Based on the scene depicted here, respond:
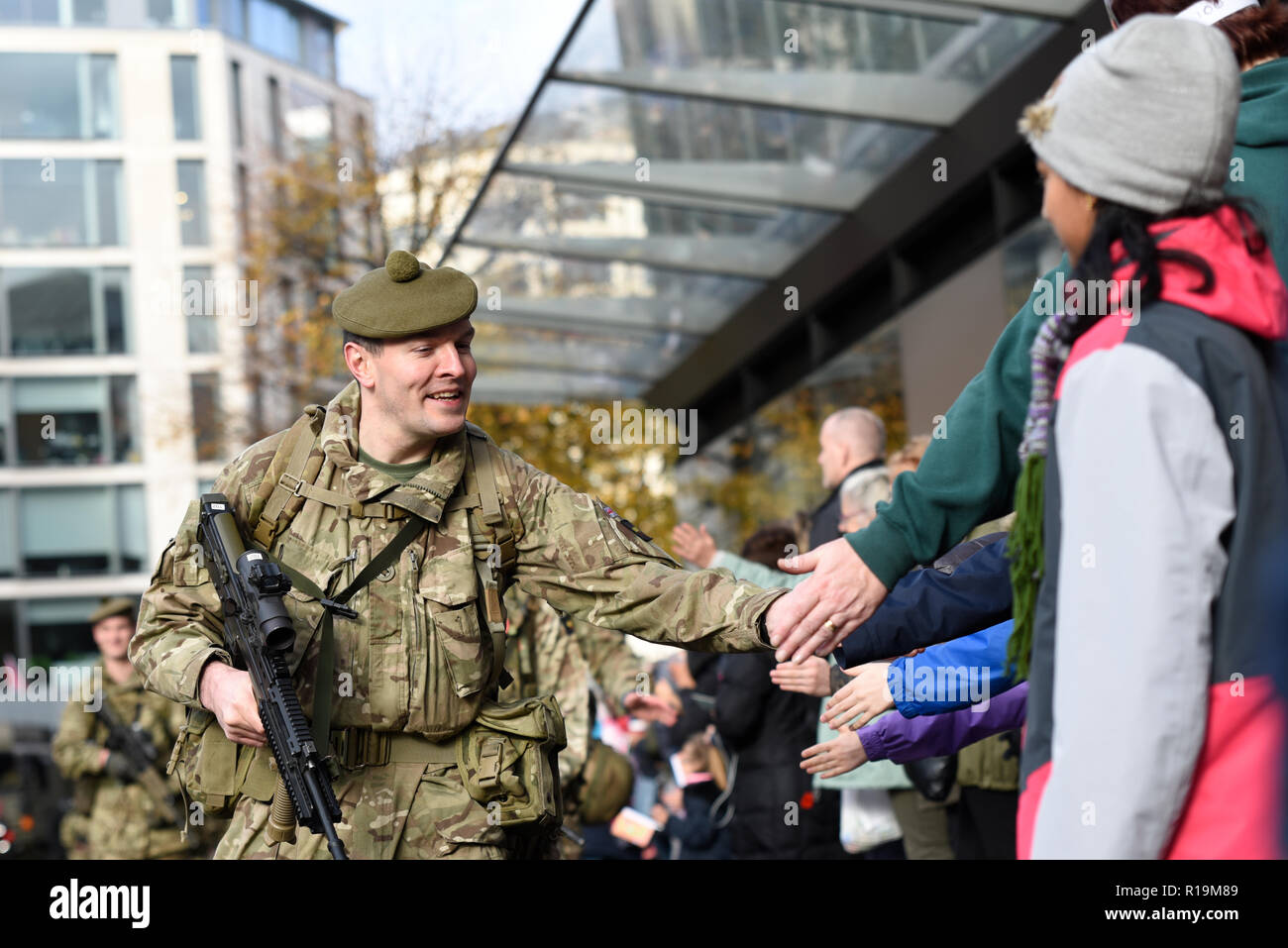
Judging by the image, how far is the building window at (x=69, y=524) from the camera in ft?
135

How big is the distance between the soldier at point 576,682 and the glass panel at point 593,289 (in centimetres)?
604

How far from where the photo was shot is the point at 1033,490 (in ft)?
7.39

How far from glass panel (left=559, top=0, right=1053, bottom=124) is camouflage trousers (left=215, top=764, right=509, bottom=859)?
Answer: 582 cm

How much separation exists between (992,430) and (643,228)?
9.65 m

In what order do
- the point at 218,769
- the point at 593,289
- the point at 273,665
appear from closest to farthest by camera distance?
1. the point at 273,665
2. the point at 218,769
3. the point at 593,289

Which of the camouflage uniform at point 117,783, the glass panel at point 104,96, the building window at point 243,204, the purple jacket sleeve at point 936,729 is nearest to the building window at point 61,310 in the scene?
the glass panel at point 104,96

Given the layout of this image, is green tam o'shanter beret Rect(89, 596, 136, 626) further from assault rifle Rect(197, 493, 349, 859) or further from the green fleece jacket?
the green fleece jacket

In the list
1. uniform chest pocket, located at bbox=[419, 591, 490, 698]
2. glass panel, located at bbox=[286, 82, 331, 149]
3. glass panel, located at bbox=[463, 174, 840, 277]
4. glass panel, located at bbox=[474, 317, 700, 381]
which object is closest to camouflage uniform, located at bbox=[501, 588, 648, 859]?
uniform chest pocket, located at bbox=[419, 591, 490, 698]

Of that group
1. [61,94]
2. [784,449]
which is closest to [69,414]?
[61,94]

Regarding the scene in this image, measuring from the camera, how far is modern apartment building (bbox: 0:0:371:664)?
4022cm

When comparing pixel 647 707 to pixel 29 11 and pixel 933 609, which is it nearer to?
pixel 933 609

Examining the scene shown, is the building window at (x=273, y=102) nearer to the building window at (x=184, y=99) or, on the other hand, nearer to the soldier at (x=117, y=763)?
the building window at (x=184, y=99)
